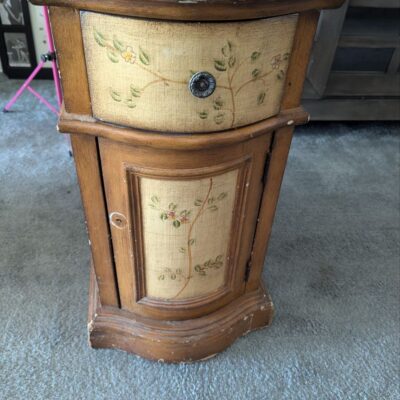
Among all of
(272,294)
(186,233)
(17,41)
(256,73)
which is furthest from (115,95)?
(17,41)

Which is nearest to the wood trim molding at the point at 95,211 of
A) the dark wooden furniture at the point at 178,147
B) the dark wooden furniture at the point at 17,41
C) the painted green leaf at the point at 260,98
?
the dark wooden furniture at the point at 178,147

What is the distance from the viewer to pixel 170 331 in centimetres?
112

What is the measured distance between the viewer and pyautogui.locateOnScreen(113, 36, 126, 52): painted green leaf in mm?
675

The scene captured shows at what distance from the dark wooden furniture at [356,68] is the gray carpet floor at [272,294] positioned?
26 centimetres

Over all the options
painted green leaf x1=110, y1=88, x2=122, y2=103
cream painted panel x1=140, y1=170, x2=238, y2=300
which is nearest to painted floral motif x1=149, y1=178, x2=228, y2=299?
cream painted panel x1=140, y1=170, x2=238, y2=300

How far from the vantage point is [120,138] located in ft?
2.53

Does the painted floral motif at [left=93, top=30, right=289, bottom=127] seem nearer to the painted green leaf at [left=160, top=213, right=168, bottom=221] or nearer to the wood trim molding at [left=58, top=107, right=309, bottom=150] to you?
the wood trim molding at [left=58, top=107, right=309, bottom=150]

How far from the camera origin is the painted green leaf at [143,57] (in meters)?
0.68

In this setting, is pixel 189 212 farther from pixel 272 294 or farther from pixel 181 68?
pixel 272 294

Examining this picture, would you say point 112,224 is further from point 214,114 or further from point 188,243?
point 214,114

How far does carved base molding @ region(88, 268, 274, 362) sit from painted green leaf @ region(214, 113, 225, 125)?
60 centimetres

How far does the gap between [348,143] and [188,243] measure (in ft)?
4.86

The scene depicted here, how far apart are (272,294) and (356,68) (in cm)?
135

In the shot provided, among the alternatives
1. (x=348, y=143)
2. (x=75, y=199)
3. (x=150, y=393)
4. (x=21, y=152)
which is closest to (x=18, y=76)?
(x=21, y=152)
